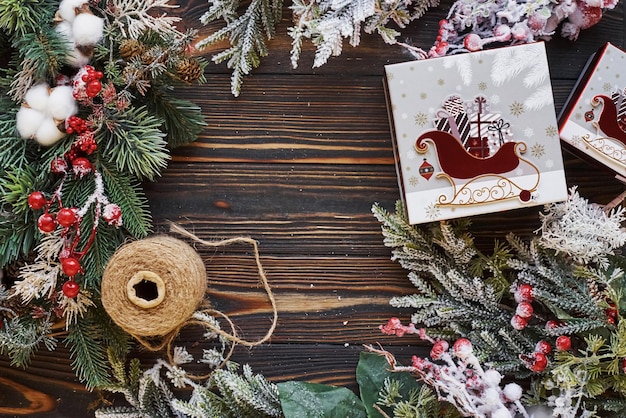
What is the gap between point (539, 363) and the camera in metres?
1.12

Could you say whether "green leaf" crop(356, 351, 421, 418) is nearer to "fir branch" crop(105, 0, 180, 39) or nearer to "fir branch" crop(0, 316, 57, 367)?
"fir branch" crop(0, 316, 57, 367)

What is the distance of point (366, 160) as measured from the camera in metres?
1.29

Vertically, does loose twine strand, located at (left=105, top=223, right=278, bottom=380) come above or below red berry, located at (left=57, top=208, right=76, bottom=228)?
below

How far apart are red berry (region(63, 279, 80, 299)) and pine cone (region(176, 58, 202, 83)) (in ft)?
1.42

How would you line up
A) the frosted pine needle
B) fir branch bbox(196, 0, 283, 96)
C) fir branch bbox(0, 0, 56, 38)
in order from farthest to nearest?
1. fir branch bbox(196, 0, 283, 96)
2. the frosted pine needle
3. fir branch bbox(0, 0, 56, 38)

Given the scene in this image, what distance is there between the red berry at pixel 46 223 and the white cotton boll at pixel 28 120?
0.16 metres

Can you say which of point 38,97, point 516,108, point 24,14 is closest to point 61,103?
point 38,97

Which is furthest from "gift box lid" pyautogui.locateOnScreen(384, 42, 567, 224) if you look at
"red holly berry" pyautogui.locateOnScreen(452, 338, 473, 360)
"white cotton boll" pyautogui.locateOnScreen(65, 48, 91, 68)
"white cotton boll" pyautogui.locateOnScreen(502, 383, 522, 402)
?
"white cotton boll" pyautogui.locateOnScreen(65, 48, 91, 68)

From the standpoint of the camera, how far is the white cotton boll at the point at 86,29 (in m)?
1.07

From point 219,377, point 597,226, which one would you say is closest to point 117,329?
point 219,377

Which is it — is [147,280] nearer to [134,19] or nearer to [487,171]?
[134,19]

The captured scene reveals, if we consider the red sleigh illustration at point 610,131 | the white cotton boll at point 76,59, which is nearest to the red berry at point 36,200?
the white cotton boll at point 76,59

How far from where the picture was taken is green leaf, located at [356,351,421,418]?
119cm

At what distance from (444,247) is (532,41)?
44 centimetres
